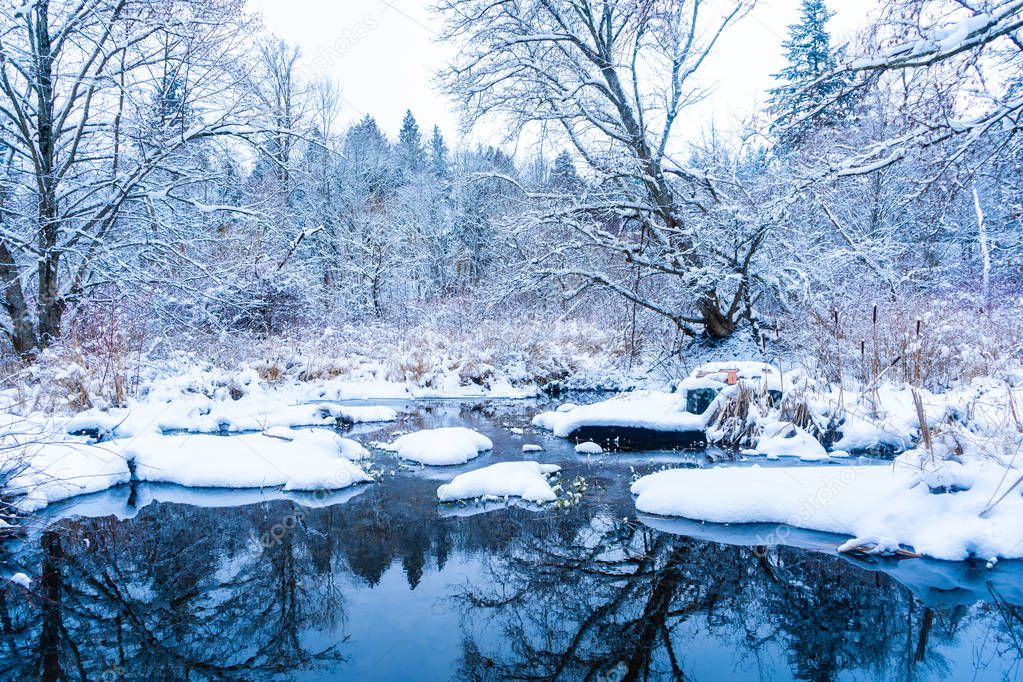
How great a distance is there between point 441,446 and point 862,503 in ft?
13.1

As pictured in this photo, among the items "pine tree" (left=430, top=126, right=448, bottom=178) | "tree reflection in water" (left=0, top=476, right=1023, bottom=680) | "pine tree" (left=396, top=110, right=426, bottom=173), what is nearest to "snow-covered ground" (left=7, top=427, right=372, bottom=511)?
"tree reflection in water" (left=0, top=476, right=1023, bottom=680)

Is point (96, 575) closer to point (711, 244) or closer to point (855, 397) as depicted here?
point (855, 397)

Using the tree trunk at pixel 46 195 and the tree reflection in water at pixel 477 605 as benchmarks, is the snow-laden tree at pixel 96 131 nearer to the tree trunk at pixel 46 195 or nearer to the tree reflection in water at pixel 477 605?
the tree trunk at pixel 46 195

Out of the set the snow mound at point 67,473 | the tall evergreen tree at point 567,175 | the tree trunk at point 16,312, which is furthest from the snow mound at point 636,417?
the tree trunk at point 16,312

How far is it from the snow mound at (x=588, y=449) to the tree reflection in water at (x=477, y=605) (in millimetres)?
2213

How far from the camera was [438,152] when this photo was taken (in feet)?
145

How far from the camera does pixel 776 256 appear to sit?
428 inches

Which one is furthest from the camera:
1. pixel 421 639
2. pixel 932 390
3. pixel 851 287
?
pixel 851 287

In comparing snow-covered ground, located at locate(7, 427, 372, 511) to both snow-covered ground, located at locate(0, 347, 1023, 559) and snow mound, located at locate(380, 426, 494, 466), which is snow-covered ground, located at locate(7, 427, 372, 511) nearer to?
snow-covered ground, located at locate(0, 347, 1023, 559)

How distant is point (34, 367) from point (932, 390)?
11.4 m

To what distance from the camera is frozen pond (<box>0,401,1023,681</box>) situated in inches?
112

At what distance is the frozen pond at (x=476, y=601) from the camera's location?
2.84 m

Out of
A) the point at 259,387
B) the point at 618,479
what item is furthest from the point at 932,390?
the point at 259,387

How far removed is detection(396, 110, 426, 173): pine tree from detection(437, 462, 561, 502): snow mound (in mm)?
34185
